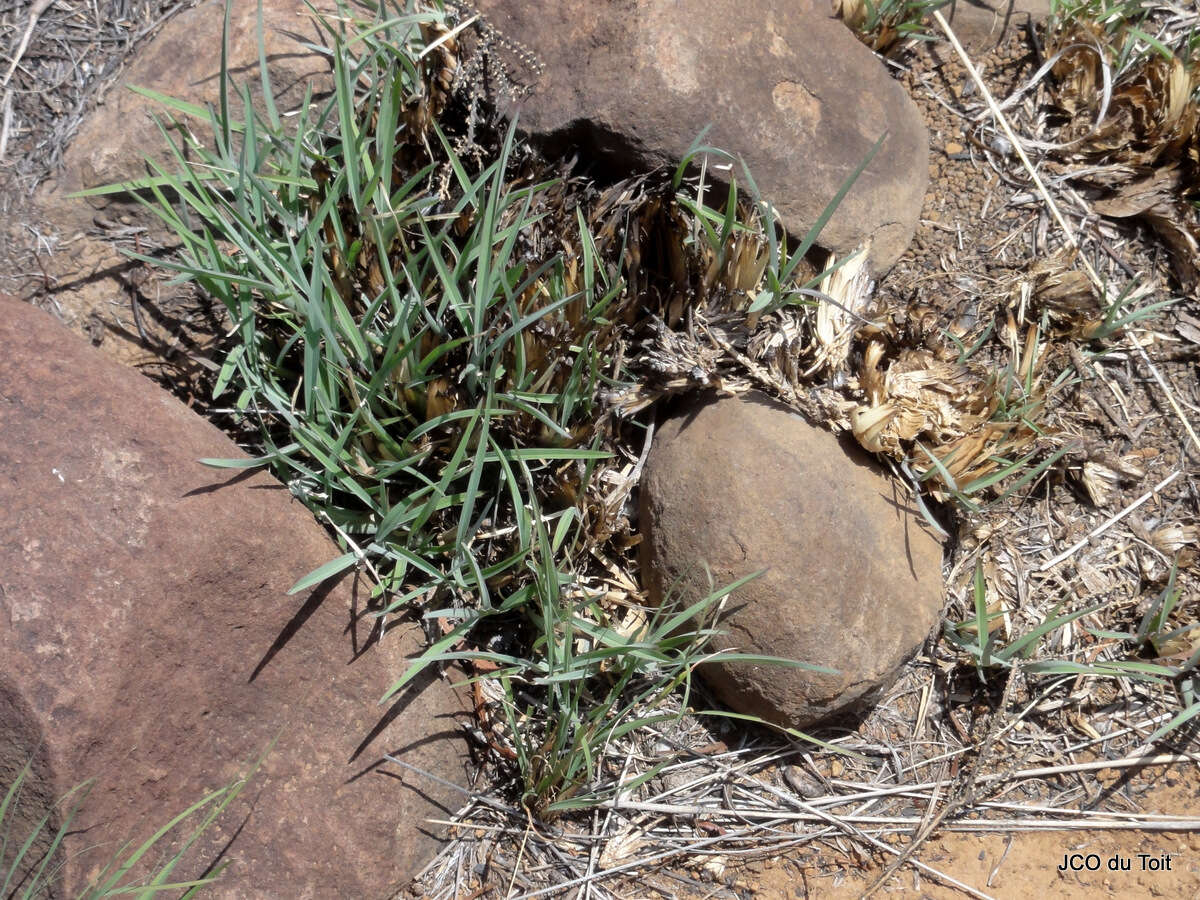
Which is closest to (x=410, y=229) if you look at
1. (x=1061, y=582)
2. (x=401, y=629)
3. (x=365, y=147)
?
(x=365, y=147)

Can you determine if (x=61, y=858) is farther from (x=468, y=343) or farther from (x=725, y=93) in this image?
(x=725, y=93)

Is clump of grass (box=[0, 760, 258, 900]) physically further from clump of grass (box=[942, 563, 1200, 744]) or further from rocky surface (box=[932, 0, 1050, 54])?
rocky surface (box=[932, 0, 1050, 54])

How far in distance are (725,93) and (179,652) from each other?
1518 mm

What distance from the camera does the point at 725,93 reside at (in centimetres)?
191

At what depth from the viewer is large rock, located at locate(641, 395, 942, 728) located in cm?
183

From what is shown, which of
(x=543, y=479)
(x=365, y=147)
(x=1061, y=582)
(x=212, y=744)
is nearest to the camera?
(x=212, y=744)

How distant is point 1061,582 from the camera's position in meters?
2.13

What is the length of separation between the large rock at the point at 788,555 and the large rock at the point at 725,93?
0.52 meters

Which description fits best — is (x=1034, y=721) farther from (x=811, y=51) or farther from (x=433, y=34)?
(x=433, y=34)

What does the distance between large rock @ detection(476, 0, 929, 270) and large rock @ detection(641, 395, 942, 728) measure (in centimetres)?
52

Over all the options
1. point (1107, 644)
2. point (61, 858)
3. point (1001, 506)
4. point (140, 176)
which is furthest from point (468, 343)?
point (1107, 644)

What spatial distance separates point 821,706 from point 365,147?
A: 147cm

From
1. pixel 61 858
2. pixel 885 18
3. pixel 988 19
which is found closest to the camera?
pixel 61 858

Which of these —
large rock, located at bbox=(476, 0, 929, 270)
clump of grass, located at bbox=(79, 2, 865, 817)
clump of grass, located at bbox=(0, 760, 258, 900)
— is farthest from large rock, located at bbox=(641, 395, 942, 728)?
clump of grass, located at bbox=(0, 760, 258, 900)
